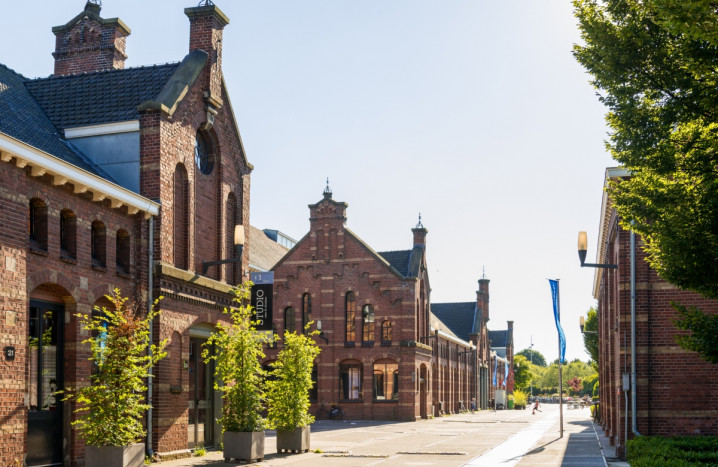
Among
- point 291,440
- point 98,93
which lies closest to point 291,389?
point 291,440

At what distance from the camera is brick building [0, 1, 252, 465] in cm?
1572

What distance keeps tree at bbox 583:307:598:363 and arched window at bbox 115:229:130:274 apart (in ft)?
156

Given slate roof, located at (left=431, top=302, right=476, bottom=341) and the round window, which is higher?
the round window

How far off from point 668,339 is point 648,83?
1117cm

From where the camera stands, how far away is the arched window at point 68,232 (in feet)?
57.2

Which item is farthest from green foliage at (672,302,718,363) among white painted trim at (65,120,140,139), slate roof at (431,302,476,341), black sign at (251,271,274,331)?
slate roof at (431,302,476,341)

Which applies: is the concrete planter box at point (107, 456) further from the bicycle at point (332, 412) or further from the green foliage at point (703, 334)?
the bicycle at point (332, 412)

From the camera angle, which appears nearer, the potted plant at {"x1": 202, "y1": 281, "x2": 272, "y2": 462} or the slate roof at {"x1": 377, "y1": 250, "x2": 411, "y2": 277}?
the potted plant at {"x1": 202, "y1": 281, "x2": 272, "y2": 462}

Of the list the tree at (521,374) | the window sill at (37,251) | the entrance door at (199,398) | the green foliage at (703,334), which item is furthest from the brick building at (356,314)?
the tree at (521,374)

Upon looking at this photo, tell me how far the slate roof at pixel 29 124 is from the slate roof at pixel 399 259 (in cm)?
3153

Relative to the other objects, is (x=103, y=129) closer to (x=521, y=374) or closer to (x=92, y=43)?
(x=92, y=43)

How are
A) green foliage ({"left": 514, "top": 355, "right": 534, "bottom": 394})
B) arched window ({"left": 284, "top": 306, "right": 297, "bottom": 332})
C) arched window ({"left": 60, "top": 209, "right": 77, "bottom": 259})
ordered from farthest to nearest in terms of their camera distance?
green foliage ({"left": 514, "top": 355, "right": 534, "bottom": 394}) → arched window ({"left": 284, "top": 306, "right": 297, "bottom": 332}) → arched window ({"left": 60, "top": 209, "right": 77, "bottom": 259})

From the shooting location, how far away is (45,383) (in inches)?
662

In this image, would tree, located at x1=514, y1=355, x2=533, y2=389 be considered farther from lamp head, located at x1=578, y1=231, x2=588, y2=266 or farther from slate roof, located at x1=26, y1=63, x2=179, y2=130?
slate roof, located at x1=26, y1=63, x2=179, y2=130
